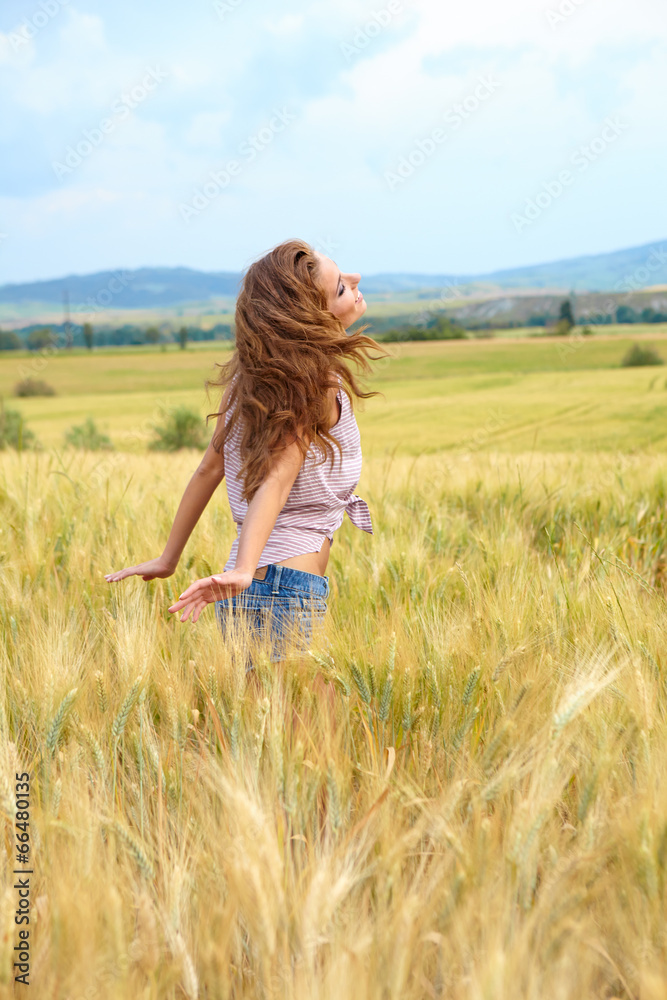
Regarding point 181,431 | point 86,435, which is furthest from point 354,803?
point 181,431

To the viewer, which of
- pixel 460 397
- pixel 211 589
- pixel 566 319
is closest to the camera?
pixel 211 589

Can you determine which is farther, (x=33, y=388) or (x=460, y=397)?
(x=33, y=388)

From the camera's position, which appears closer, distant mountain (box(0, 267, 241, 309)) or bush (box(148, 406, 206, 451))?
bush (box(148, 406, 206, 451))

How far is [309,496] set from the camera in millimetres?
1792

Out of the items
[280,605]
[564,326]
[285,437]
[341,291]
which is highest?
[564,326]

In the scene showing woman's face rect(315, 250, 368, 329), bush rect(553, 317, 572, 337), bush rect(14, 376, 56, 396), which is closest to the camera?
woman's face rect(315, 250, 368, 329)

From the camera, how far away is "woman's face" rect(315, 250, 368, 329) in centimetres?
173

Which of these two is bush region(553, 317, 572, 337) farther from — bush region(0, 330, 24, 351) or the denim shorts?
bush region(0, 330, 24, 351)

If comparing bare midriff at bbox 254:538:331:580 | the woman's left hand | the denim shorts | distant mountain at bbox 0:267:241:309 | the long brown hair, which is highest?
distant mountain at bbox 0:267:241:309

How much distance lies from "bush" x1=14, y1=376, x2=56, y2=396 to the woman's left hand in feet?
77.2

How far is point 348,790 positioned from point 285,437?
80 cm

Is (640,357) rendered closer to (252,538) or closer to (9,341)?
(252,538)

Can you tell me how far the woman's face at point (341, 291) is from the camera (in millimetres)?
1729

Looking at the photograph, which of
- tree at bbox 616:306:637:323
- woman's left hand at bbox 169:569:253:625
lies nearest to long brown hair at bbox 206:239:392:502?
woman's left hand at bbox 169:569:253:625
